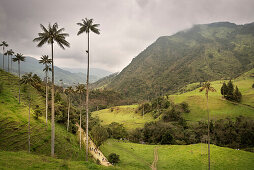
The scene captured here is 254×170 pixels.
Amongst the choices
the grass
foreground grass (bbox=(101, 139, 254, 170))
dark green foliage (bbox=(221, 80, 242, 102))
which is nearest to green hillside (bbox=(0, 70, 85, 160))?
foreground grass (bbox=(101, 139, 254, 170))

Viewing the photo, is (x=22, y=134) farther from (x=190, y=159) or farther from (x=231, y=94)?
(x=231, y=94)

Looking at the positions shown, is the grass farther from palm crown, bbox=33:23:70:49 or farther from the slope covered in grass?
palm crown, bbox=33:23:70:49

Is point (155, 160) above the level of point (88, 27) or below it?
below

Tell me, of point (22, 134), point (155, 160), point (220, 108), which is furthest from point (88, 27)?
point (220, 108)

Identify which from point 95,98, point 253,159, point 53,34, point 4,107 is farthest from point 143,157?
point 95,98

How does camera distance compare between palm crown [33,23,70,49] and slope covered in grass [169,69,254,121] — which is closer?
palm crown [33,23,70,49]

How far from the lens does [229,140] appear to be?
63625mm

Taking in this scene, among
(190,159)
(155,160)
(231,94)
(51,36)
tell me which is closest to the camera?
(51,36)

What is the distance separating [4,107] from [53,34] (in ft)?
89.6

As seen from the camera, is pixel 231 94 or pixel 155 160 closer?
pixel 155 160

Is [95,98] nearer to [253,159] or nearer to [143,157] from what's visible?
[143,157]

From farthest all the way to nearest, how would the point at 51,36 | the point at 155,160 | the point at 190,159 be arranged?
the point at 155,160
the point at 190,159
the point at 51,36

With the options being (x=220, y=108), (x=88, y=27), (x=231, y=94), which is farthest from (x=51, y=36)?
(x=231, y=94)

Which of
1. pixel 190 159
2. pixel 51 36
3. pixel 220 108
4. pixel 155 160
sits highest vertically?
pixel 51 36
